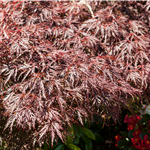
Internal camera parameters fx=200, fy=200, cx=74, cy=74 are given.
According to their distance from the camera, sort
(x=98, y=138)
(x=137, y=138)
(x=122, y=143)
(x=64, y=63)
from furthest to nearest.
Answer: (x=98, y=138)
(x=122, y=143)
(x=137, y=138)
(x=64, y=63)

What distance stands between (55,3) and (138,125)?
5.86 feet

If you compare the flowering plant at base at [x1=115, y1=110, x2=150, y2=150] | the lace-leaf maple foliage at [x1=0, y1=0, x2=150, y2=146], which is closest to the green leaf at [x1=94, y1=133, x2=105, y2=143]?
the flowering plant at base at [x1=115, y1=110, x2=150, y2=150]

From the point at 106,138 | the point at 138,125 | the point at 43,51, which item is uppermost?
the point at 43,51

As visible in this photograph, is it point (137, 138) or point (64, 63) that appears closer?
point (64, 63)

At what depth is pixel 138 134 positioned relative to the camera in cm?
251

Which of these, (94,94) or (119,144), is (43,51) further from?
(119,144)

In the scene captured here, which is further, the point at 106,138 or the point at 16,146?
the point at 106,138

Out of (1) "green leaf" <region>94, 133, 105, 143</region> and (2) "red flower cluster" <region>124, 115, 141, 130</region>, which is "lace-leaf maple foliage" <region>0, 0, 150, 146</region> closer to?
(2) "red flower cluster" <region>124, 115, 141, 130</region>

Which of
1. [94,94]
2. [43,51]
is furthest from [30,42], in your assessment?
[94,94]

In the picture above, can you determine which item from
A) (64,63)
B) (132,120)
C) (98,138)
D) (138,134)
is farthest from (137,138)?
(64,63)

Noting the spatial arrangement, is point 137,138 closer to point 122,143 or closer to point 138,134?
point 138,134

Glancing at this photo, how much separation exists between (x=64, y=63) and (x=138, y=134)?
153 centimetres

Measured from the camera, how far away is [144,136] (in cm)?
240

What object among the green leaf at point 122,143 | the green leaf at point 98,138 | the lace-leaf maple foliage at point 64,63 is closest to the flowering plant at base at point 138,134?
the green leaf at point 122,143
